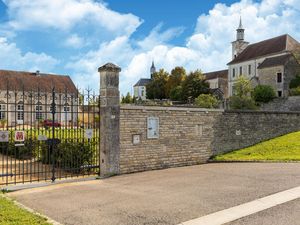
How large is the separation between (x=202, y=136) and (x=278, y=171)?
4.04m

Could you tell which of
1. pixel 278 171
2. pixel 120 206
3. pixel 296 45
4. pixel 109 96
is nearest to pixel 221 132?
pixel 278 171

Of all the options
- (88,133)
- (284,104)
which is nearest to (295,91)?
(284,104)

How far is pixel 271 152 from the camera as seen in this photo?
48.4 ft

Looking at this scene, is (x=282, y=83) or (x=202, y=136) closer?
(x=202, y=136)

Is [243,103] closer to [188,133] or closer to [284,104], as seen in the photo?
[284,104]

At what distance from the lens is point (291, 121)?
18156mm

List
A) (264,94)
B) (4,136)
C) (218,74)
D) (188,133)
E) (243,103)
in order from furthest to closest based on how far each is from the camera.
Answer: (218,74), (264,94), (243,103), (188,133), (4,136)

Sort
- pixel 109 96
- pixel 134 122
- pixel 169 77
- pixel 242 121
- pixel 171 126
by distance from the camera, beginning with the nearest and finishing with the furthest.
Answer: pixel 109 96, pixel 134 122, pixel 171 126, pixel 242 121, pixel 169 77

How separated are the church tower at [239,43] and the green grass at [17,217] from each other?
7466cm

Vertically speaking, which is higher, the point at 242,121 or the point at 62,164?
the point at 242,121

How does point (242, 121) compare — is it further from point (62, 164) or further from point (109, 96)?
point (62, 164)

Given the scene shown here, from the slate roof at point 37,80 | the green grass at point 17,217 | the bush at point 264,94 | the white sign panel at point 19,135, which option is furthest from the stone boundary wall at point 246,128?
the slate roof at point 37,80

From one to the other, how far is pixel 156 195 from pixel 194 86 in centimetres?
5299

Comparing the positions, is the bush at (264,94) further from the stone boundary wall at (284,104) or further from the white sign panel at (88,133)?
the white sign panel at (88,133)
